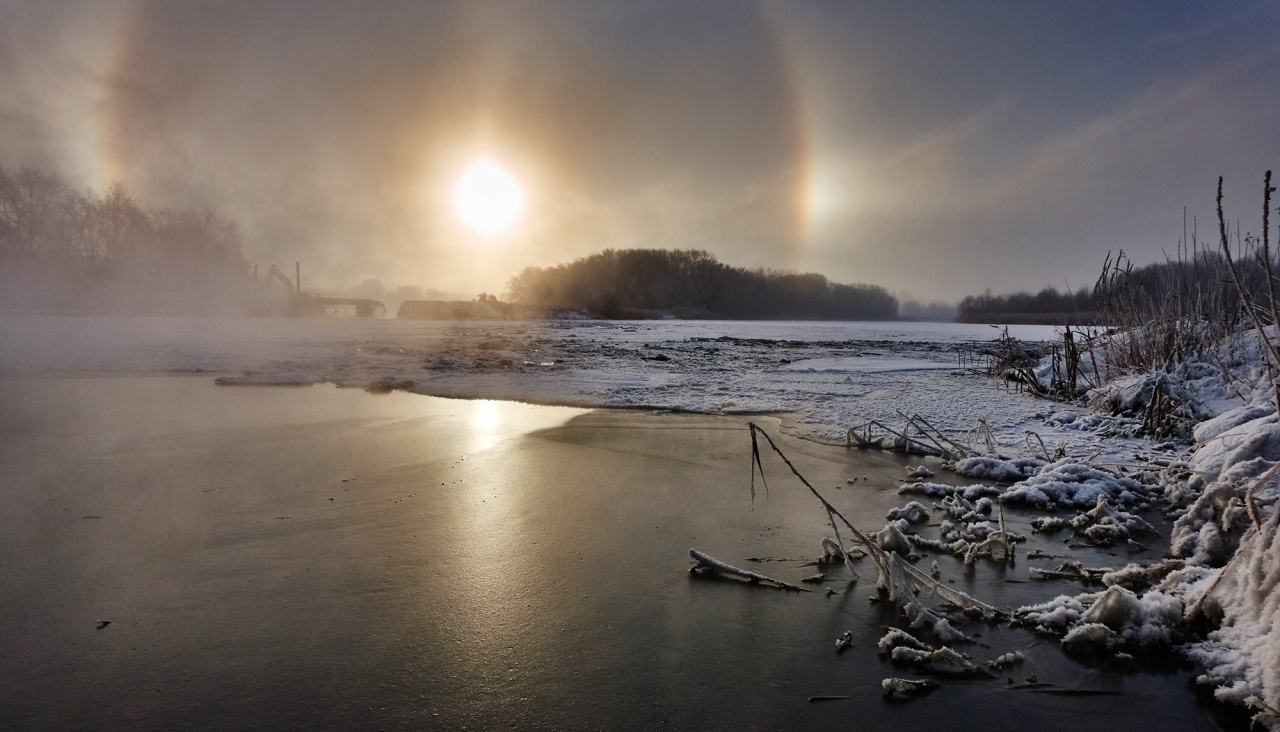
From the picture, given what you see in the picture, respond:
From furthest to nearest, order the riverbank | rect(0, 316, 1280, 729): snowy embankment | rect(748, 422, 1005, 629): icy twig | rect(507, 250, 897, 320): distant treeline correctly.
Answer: rect(507, 250, 897, 320): distant treeline < rect(748, 422, 1005, 629): icy twig < rect(0, 316, 1280, 729): snowy embankment < the riverbank

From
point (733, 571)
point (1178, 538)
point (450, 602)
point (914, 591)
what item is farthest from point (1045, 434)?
point (450, 602)

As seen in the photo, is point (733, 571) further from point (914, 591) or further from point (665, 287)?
point (665, 287)

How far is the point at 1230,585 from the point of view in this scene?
1979mm

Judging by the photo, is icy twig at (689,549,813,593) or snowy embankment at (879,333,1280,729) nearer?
snowy embankment at (879,333,1280,729)

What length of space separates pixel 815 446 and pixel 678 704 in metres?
3.63

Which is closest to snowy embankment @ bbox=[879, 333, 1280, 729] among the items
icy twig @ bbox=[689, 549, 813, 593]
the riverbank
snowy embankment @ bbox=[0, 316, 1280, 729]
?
snowy embankment @ bbox=[0, 316, 1280, 729]

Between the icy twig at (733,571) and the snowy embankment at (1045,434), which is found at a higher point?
the snowy embankment at (1045,434)

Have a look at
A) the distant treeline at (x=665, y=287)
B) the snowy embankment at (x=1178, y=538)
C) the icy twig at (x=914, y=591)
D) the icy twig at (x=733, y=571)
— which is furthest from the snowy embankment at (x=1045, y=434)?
the distant treeline at (x=665, y=287)

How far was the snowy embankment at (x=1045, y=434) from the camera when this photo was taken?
6.49 feet

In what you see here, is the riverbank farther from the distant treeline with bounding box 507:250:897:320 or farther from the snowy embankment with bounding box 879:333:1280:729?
the distant treeline with bounding box 507:250:897:320

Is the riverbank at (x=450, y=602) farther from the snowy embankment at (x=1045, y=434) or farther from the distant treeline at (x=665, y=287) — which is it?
the distant treeline at (x=665, y=287)

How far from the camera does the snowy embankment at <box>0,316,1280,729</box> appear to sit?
6.49 feet

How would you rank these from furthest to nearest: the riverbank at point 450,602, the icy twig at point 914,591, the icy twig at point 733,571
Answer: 1. the icy twig at point 733,571
2. the icy twig at point 914,591
3. the riverbank at point 450,602

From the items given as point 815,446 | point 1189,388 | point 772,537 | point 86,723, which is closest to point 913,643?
point 772,537
